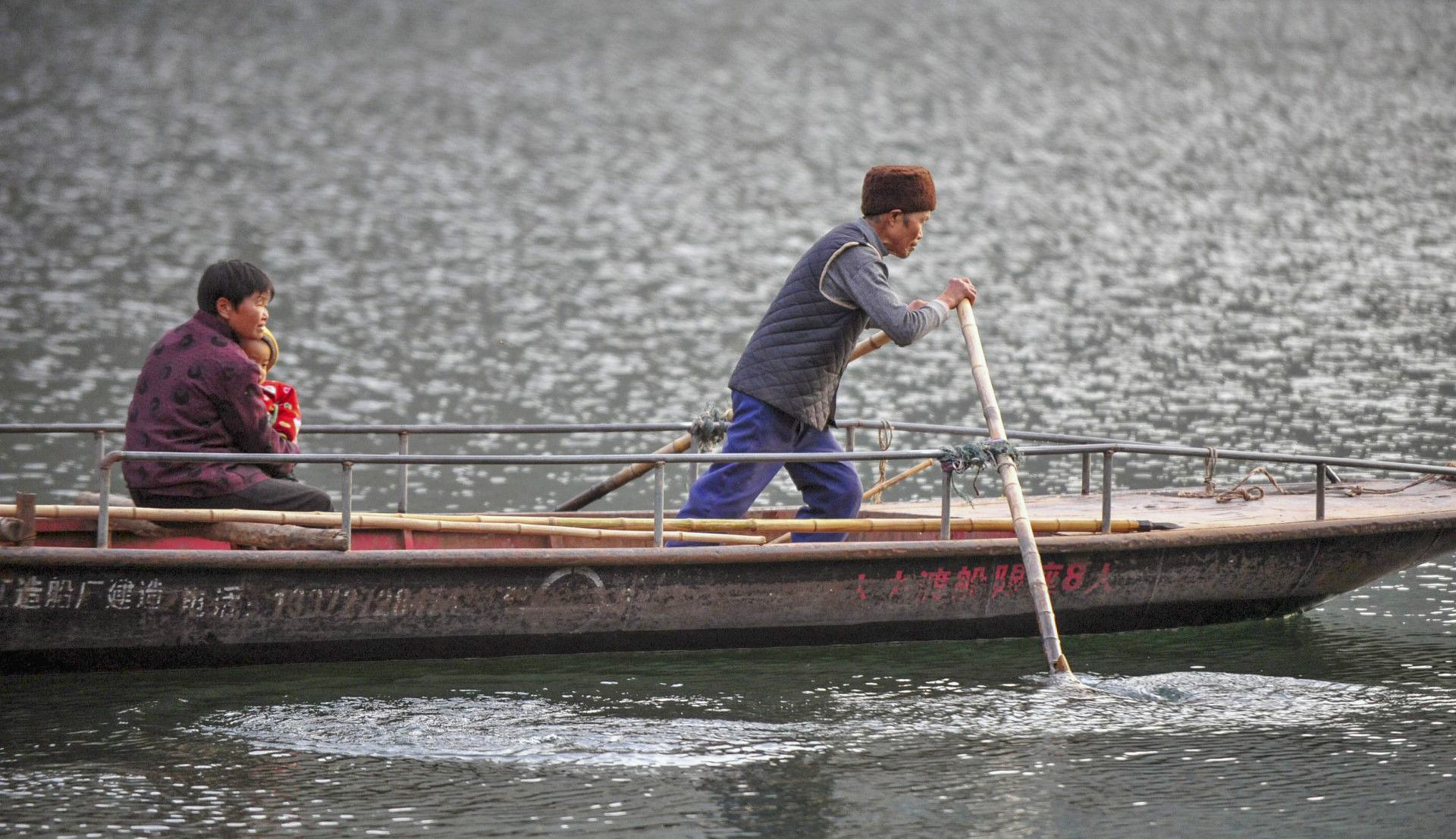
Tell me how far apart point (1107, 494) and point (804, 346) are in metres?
1.59

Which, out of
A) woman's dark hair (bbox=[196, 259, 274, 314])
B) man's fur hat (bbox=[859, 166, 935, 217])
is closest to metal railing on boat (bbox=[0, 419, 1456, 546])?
woman's dark hair (bbox=[196, 259, 274, 314])

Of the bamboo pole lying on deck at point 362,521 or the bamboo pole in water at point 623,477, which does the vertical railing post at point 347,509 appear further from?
the bamboo pole in water at point 623,477

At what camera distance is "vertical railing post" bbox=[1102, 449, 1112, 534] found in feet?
31.1

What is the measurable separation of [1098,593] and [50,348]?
44.4ft

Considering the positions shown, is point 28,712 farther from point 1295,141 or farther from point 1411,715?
point 1295,141

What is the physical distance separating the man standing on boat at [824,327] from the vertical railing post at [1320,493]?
6.39 ft

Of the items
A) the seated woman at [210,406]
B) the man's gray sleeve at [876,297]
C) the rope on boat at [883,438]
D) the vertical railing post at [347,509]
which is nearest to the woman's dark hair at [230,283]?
the seated woman at [210,406]

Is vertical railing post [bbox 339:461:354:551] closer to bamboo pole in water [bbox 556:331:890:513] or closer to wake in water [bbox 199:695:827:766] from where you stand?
wake in water [bbox 199:695:827:766]

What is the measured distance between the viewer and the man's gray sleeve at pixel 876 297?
350 inches

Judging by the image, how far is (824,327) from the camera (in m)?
9.21

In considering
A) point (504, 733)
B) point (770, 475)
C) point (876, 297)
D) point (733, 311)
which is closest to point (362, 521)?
point (504, 733)

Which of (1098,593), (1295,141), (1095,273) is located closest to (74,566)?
(1098,593)

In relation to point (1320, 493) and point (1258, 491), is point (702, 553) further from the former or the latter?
point (1258, 491)

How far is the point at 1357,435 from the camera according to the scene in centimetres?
1645
